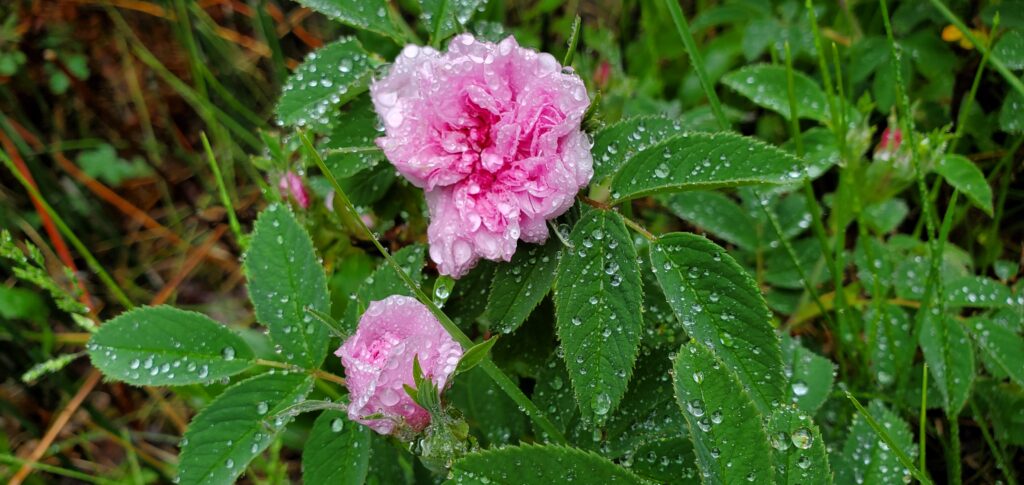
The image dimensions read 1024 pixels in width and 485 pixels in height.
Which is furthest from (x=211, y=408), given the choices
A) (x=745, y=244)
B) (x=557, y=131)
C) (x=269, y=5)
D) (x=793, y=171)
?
(x=269, y=5)

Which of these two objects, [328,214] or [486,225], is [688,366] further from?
[328,214]

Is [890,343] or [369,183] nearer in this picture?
[369,183]

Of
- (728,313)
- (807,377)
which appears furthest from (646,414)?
(807,377)

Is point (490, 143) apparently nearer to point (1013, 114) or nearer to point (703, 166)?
point (703, 166)

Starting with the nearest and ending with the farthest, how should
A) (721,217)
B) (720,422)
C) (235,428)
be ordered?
(720,422)
(235,428)
(721,217)

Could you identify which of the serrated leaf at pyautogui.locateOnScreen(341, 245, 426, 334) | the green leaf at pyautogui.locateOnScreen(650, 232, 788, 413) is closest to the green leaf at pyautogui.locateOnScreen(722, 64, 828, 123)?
the green leaf at pyautogui.locateOnScreen(650, 232, 788, 413)

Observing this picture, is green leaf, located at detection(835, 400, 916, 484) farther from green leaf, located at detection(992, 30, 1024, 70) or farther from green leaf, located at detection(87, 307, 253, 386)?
green leaf, located at detection(87, 307, 253, 386)
